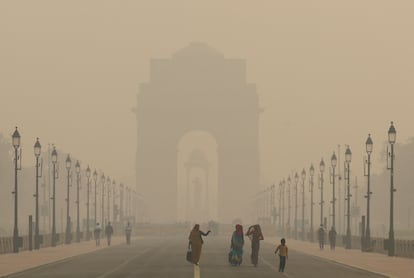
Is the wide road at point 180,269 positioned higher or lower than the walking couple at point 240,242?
lower

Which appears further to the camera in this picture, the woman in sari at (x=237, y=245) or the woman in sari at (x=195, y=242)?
the woman in sari at (x=237, y=245)

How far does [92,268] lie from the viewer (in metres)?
48.9

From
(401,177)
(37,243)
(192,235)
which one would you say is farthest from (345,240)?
(401,177)

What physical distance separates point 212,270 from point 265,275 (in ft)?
13.6

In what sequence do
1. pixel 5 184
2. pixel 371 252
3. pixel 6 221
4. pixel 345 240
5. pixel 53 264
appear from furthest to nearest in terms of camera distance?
pixel 6 221 → pixel 5 184 → pixel 345 240 → pixel 371 252 → pixel 53 264

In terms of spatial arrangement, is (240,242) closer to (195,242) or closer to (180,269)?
(180,269)

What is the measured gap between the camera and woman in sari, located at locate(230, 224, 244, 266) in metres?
49.5

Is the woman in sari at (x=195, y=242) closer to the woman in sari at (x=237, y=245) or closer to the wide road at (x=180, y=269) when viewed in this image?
the wide road at (x=180, y=269)

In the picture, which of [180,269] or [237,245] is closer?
[180,269]

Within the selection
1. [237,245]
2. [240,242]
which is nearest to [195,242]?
[240,242]

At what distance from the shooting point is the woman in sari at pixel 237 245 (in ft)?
162

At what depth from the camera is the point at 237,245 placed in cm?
5069

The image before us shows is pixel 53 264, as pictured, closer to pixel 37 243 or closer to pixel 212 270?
pixel 212 270

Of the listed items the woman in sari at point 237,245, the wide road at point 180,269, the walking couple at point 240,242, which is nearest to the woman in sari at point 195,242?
the wide road at point 180,269
